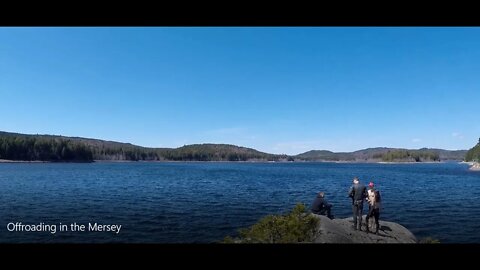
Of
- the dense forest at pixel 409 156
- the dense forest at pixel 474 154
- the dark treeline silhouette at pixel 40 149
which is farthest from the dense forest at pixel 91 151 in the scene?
the dense forest at pixel 474 154

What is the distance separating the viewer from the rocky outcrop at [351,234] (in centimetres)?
813

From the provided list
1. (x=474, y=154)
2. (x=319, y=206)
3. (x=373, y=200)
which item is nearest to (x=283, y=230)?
(x=373, y=200)

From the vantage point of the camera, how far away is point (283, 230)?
768 centimetres

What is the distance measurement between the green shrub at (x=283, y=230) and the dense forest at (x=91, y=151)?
284 ft

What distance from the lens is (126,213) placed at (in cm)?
1777

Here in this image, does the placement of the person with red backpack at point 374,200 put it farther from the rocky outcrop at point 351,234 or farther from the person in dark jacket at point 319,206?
the person in dark jacket at point 319,206

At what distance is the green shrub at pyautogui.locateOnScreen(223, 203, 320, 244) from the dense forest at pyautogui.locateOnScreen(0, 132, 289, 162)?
284 ft

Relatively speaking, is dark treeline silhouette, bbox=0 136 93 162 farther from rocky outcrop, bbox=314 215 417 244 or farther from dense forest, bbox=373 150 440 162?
dense forest, bbox=373 150 440 162

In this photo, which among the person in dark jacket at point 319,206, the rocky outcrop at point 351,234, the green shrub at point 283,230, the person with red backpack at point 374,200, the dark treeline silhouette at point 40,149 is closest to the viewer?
the green shrub at point 283,230
